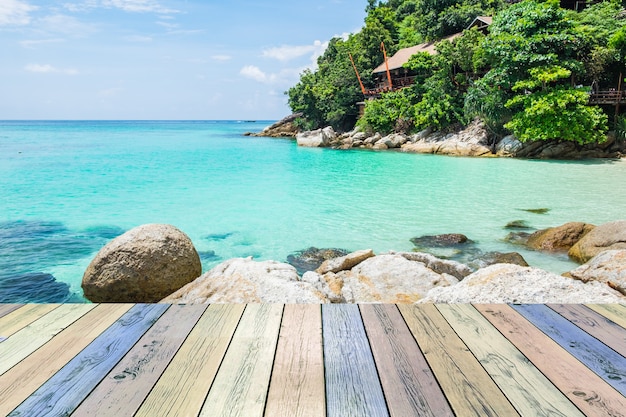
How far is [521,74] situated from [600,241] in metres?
19.3

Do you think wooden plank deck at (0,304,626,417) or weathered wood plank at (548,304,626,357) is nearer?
wooden plank deck at (0,304,626,417)

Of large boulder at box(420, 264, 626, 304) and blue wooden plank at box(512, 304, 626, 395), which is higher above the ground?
blue wooden plank at box(512, 304, 626, 395)

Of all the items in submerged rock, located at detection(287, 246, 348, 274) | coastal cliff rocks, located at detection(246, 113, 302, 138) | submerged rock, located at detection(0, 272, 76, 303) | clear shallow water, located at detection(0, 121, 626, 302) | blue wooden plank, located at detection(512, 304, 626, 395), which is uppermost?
coastal cliff rocks, located at detection(246, 113, 302, 138)

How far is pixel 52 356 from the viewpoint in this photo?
208cm

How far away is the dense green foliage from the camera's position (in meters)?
22.7

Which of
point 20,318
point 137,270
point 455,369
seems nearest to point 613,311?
point 455,369

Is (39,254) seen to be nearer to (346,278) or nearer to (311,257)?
(311,257)

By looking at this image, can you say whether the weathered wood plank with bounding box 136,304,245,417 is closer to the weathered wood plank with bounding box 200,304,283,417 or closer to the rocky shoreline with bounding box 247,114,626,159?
the weathered wood plank with bounding box 200,304,283,417

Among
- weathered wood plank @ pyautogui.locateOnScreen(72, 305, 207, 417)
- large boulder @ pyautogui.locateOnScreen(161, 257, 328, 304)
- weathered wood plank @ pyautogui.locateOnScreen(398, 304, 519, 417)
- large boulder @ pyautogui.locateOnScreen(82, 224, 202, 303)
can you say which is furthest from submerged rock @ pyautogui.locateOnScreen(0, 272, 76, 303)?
weathered wood plank @ pyautogui.locateOnScreen(398, 304, 519, 417)

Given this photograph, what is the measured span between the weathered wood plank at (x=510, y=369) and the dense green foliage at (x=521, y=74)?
914 inches

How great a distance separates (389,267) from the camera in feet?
22.1

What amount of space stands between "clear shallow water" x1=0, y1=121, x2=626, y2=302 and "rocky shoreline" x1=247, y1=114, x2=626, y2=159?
6.54 feet

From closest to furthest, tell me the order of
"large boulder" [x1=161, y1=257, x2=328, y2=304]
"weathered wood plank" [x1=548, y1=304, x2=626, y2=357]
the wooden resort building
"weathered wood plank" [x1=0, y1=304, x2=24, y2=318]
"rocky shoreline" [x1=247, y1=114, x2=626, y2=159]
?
"weathered wood plank" [x1=548, y1=304, x2=626, y2=357], "weathered wood plank" [x1=0, y1=304, x2=24, y2=318], "large boulder" [x1=161, y1=257, x2=328, y2=304], "rocky shoreline" [x1=247, y1=114, x2=626, y2=159], the wooden resort building

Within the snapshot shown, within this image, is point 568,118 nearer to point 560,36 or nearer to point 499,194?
point 560,36
